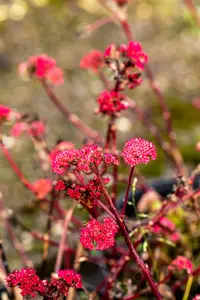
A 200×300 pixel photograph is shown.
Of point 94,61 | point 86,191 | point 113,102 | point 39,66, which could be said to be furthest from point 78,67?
point 86,191

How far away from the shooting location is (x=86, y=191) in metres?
0.77

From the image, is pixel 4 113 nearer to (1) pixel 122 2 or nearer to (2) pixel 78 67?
(1) pixel 122 2

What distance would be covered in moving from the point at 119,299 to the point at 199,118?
1.89 m

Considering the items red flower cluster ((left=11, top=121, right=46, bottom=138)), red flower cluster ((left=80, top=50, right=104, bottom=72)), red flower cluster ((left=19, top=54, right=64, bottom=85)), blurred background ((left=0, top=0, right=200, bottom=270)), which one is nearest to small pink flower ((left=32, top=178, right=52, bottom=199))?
red flower cluster ((left=11, top=121, right=46, bottom=138))

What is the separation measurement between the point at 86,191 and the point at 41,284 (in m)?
0.17

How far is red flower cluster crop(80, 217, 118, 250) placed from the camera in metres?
0.74

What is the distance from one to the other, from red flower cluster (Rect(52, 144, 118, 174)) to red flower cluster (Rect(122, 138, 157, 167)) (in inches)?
0.9

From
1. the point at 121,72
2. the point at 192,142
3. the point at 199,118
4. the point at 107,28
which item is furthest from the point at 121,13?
the point at 107,28

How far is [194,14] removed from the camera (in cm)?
A: 185

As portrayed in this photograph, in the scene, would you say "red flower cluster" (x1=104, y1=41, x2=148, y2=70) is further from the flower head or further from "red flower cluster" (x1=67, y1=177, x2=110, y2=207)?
the flower head

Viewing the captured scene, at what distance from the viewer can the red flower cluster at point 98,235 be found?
74cm

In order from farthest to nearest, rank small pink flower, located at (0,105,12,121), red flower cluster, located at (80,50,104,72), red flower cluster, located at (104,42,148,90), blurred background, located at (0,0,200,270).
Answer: blurred background, located at (0,0,200,270), red flower cluster, located at (80,50,104,72), small pink flower, located at (0,105,12,121), red flower cluster, located at (104,42,148,90)

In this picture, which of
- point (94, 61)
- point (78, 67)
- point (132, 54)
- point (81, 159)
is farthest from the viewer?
point (78, 67)

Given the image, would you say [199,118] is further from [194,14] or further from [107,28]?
[107,28]
